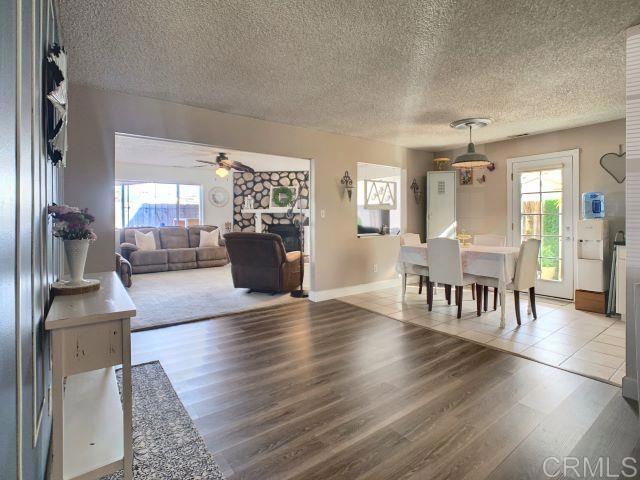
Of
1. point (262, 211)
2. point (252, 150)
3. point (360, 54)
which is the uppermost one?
point (360, 54)

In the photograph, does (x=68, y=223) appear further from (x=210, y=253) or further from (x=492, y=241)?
(x=210, y=253)

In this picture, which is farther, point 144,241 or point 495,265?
point 144,241

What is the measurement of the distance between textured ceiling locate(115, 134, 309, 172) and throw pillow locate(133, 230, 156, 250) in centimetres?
165

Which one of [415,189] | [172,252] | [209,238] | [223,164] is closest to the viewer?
[415,189]

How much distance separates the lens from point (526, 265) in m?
3.76

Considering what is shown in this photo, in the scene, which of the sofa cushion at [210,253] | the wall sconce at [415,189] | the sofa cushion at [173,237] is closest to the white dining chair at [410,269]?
the wall sconce at [415,189]

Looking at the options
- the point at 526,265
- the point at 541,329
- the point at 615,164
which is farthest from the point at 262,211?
the point at 615,164

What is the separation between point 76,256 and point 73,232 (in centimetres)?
12

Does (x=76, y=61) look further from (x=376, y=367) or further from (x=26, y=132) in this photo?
(x=376, y=367)

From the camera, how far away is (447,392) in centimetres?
227

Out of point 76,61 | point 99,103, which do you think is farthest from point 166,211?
point 76,61

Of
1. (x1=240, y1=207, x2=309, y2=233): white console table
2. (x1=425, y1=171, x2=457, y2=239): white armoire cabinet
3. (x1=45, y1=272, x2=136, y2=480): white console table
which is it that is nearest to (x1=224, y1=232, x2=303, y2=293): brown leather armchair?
(x1=425, y1=171, x2=457, y2=239): white armoire cabinet

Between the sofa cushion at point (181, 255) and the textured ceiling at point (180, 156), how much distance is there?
2.00 m

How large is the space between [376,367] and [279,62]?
8.19ft
